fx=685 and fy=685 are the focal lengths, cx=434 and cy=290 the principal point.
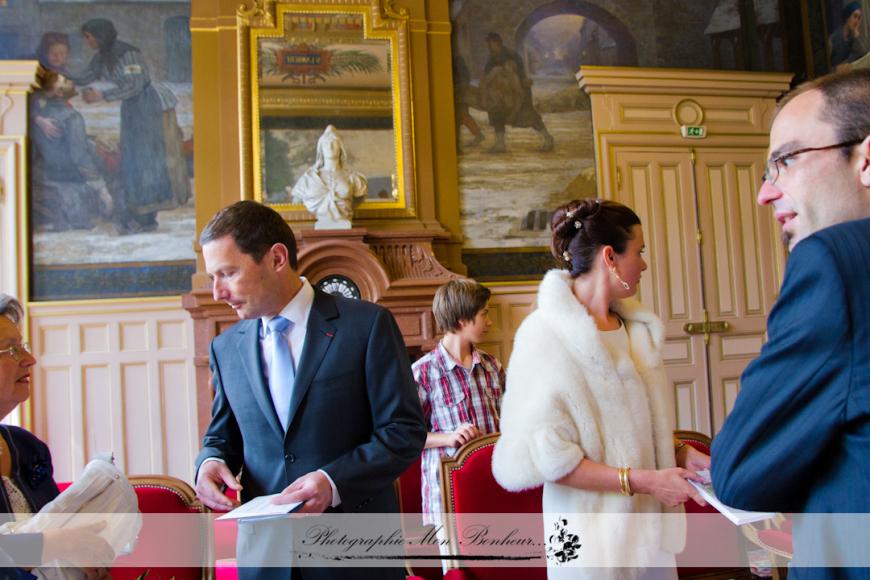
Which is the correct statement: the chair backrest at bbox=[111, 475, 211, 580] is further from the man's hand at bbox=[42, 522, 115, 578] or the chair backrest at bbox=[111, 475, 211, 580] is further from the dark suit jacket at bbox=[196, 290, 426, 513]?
the man's hand at bbox=[42, 522, 115, 578]

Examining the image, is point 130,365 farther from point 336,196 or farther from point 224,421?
point 224,421

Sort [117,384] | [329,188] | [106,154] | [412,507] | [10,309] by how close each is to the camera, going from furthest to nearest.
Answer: [106,154], [117,384], [329,188], [412,507], [10,309]

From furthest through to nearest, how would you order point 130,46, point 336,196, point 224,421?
1. point 130,46
2. point 336,196
3. point 224,421

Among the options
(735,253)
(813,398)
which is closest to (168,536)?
(813,398)

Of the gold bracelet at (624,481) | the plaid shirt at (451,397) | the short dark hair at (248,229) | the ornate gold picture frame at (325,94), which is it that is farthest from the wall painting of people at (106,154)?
the gold bracelet at (624,481)

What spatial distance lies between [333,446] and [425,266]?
15.3 ft

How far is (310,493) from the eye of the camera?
1713 millimetres

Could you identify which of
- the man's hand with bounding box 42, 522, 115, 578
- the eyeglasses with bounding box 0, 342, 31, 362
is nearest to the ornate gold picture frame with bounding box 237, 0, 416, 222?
the eyeglasses with bounding box 0, 342, 31, 362

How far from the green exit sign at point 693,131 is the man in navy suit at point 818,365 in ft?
22.6

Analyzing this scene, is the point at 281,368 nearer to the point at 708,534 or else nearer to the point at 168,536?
the point at 168,536

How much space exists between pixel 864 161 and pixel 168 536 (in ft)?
7.45

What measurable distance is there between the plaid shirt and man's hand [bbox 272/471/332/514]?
182 cm

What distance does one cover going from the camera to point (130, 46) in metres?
6.81

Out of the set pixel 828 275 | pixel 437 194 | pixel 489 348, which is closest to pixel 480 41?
pixel 437 194
